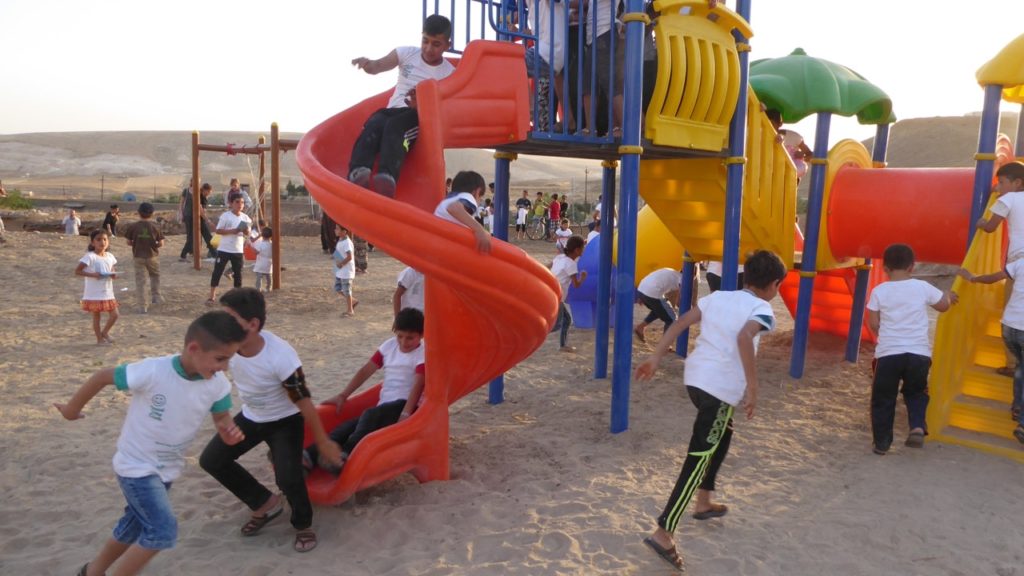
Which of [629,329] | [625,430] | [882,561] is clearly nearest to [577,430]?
[625,430]

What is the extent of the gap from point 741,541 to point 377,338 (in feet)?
20.7

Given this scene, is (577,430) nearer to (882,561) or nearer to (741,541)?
(741,541)

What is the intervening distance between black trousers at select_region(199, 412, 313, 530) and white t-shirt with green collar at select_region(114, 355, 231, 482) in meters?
0.77

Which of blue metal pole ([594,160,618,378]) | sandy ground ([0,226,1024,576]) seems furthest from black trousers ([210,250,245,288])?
blue metal pole ([594,160,618,378])

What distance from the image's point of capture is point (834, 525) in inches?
170

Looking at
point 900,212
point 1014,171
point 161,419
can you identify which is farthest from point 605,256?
point 161,419

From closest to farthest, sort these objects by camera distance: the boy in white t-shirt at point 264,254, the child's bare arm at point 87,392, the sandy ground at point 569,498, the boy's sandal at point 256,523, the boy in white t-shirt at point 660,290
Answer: the child's bare arm at point 87,392 → the sandy ground at point 569,498 → the boy's sandal at point 256,523 → the boy in white t-shirt at point 660,290 → the boy in white t-shirt at point 264,254

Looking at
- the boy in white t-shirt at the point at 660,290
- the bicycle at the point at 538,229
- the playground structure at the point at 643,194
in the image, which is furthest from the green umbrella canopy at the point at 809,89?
the bicycle at the point at 538,229

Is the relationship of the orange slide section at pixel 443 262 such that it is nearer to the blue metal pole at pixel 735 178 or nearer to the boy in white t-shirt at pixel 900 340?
the blue metal pole at pixel 735 178

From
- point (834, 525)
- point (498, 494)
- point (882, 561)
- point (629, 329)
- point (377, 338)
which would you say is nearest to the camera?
point (882, 561)

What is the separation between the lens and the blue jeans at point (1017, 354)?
18.3 ft

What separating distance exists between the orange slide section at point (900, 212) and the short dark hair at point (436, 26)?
486 cm

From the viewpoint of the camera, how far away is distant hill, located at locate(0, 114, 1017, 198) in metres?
60.9

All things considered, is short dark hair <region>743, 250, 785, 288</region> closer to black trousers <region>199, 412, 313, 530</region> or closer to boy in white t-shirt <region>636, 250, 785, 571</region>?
boy in white t-shirt <region>636, 250, 785, 571</region>
